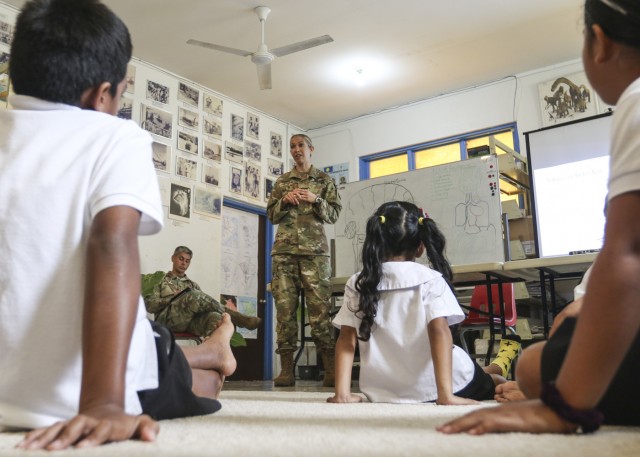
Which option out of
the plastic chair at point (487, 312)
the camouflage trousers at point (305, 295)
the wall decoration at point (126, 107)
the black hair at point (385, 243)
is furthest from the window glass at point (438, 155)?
the black hair at point (385, 243)

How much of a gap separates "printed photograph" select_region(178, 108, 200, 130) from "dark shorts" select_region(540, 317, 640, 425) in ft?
16.8

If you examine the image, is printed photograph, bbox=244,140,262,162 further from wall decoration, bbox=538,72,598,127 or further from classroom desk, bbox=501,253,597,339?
classroom desk, bbox=501,253,597,339

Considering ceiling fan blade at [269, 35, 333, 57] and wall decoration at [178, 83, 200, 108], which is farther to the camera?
wall decoration at [178, 83, 200, 108]

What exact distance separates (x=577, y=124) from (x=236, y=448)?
13.2 ft

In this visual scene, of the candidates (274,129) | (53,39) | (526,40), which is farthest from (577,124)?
(53,39)

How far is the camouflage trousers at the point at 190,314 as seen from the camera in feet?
13.3

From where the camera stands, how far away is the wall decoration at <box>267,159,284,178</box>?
6.50 metres

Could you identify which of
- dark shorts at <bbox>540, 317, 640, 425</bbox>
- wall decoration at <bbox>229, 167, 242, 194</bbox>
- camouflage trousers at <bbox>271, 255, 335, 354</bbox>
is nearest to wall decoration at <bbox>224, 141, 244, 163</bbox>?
wall decoration at <bbox>229, 167, 242, 194</bbox>

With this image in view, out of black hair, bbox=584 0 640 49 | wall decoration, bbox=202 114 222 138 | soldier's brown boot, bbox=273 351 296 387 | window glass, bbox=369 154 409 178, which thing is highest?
wall decoration, bbox=202 114 222 138

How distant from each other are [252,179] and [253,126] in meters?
0.60

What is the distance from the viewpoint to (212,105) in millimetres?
5973

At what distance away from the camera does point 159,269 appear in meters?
5.11

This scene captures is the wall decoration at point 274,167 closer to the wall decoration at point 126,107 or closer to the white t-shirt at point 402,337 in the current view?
the wall decoration at point 126,107

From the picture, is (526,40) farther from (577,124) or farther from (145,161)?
(145,161)
